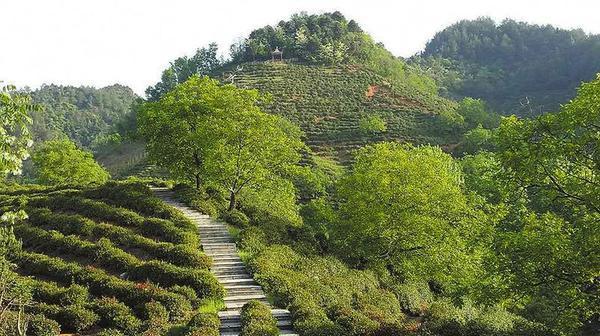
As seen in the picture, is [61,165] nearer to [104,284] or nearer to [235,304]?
[104,284]

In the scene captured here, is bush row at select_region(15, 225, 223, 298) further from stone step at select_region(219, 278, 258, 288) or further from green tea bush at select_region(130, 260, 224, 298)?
stone step at select_region(219, 278, 258, 288)

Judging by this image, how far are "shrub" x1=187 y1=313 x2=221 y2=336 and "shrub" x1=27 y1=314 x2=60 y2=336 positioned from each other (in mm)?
3915

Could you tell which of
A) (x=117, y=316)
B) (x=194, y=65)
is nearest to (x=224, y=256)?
(x=117, y=316)

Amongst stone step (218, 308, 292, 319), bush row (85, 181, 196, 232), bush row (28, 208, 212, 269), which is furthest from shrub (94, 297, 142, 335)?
bush row (85, 181, 196, 232)

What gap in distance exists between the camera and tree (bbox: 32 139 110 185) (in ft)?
163

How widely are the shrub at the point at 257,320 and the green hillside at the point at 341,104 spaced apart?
6712cm

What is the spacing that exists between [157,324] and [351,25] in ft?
479

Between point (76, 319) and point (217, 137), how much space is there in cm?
1332

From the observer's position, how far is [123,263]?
772 inches

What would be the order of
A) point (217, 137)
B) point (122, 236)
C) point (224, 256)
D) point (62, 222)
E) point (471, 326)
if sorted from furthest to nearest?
point (217, 137) → point (62, 222) → point (122, 236) → point (224, 256) → point (471, 326)

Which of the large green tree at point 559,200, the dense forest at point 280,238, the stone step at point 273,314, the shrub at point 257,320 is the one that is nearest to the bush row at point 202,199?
the dense forest at point 280,238

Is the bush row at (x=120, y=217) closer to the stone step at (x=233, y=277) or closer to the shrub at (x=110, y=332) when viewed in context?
the stone step at (x=233, y=277)

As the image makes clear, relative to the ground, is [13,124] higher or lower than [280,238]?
higher

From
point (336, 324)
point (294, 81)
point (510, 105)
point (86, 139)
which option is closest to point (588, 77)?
point (510, 105)
